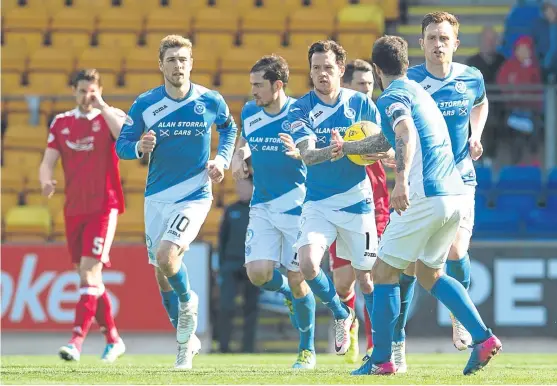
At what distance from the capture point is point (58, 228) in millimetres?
17641

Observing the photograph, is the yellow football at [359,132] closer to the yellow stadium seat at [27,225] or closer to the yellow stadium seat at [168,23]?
the yellow stadium seat at [27,225]

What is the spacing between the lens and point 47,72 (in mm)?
19719

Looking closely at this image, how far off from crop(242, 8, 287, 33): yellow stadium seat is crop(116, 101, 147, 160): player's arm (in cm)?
976

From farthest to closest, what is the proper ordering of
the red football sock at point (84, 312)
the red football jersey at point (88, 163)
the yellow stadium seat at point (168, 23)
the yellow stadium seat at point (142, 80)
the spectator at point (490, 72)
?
the yellow stadium seat at point (168, 23) → the yellow stadium seat at point (142, 80) → the spectator at point (490, 72) → the red football jersey at point (88, 163) → the red football sock at point (84, 312)

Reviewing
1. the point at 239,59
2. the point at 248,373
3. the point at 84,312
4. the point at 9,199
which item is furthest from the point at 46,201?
the point at 248,373

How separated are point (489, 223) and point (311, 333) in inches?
253

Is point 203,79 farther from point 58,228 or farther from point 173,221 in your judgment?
point 173,221

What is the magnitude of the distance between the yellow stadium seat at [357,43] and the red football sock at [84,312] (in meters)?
8.07

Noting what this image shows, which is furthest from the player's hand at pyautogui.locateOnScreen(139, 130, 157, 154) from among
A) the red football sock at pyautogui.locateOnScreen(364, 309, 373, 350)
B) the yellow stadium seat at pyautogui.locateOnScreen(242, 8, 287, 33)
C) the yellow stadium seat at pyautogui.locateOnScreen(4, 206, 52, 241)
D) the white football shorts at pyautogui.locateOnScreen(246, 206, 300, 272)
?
the yellow stadium seat at pyautogui.locateOnScreen(242, 8, 287, 33)

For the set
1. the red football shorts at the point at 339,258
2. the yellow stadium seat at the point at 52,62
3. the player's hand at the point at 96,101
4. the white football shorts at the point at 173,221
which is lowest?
the red football shorts at the point at 339,258

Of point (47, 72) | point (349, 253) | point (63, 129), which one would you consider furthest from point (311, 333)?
point (47, 72)

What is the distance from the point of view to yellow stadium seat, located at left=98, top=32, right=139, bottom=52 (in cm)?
2022

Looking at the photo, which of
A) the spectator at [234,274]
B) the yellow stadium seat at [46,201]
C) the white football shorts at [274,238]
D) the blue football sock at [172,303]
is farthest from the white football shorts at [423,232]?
the yellow stadium seat at [46,201]

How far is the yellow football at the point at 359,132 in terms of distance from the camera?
32.3 feet
